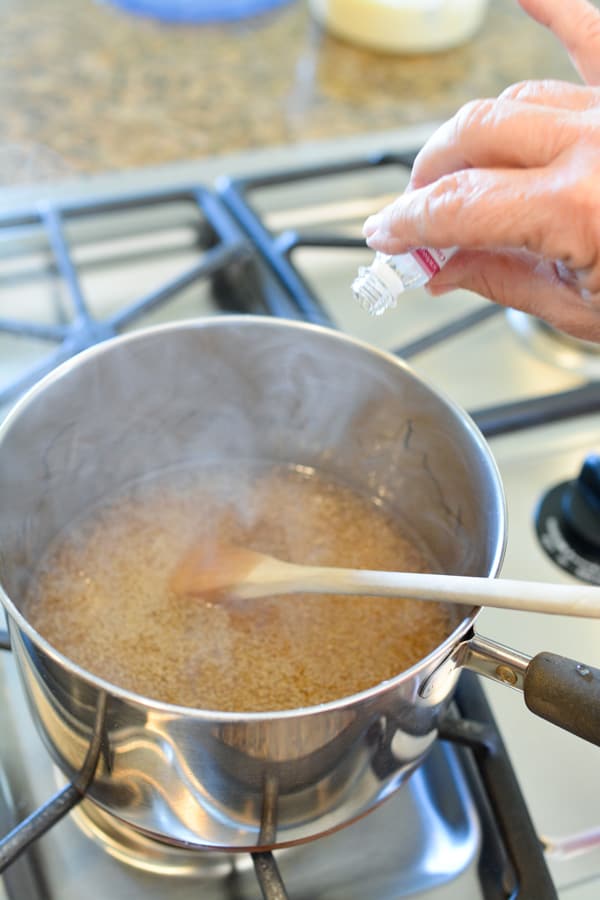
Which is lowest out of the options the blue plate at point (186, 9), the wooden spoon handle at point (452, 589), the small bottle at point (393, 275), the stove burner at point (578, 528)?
the stove burner at point (578, 528)

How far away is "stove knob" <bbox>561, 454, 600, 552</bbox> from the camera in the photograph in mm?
633

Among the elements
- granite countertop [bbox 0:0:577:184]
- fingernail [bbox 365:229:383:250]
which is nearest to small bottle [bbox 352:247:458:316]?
fingernail [bbox 365:229:383:250]

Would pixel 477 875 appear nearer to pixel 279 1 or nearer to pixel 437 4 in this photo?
pixel 437 4

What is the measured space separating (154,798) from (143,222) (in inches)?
22.8

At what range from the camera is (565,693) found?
15.7 inches

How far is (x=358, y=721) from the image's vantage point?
1.32ft

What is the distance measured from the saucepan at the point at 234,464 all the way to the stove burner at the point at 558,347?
0.20m

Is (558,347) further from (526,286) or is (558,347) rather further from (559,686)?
(559,686)

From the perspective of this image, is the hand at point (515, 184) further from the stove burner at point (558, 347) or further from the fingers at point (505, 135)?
the stove burner at point (558, 347)

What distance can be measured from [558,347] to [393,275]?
34 centimetres

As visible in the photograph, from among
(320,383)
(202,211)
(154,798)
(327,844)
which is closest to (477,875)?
(327,844)

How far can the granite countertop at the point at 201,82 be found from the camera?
95cm

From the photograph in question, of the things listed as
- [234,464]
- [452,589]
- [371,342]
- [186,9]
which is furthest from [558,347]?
[186,9]

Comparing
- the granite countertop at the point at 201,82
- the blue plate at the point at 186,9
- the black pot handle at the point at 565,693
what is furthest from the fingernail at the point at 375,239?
the blue plate at the point at 186,9
